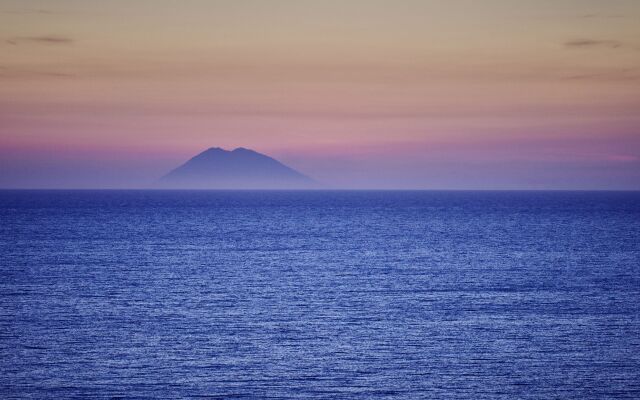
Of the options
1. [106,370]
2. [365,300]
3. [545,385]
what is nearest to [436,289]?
[365,300]

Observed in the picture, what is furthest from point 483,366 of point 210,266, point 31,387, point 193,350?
point 210,266

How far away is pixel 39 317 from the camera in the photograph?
41438 mm

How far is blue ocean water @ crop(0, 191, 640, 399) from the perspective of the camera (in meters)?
29.5

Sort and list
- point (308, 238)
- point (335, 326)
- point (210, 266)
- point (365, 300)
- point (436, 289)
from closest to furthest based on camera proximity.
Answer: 1. point (335, 326)
2. point (365, 300)
3. point (436, 289)
4. point (210, 266)
5. point (308, 238)

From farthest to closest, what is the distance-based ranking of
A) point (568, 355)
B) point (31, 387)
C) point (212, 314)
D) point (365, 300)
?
point (365, 300), point (212, 314), point (568, 355), point (31, 387)

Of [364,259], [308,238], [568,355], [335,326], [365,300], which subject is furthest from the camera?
[308,238]

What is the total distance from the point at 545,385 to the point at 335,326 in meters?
13.3

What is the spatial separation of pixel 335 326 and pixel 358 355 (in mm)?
6650

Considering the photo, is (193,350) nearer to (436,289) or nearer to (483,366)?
(483,366)

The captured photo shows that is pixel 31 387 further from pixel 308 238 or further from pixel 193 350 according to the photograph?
pixel 308 238

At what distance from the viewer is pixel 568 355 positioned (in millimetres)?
33562

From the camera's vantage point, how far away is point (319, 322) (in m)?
41.4

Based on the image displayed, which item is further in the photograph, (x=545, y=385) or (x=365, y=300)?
(x=365, y=300)

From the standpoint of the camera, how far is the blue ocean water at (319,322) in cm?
2947
